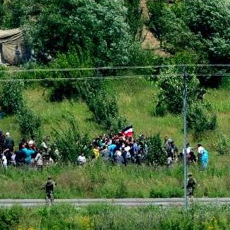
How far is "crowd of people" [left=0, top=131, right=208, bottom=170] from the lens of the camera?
4256cm

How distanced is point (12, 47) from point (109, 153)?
2091cm

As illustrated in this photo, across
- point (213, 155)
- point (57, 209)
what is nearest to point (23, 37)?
point (213, 155)

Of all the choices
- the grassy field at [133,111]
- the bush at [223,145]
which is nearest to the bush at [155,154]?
the bush at [223,145]

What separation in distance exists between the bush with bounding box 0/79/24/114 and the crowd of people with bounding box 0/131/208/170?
29.1 ft

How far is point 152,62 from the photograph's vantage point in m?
58.6

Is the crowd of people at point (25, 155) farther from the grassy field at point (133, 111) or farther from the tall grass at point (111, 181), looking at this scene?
the grassy field at point (133, 111)

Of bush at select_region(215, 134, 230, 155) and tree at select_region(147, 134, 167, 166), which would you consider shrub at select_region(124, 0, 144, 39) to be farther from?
tree at select_region(147, 134, 167, 166)

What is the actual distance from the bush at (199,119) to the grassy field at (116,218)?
13963mm

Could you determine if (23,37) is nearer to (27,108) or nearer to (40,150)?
(27,108)

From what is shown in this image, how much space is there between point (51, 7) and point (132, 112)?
8313 mm

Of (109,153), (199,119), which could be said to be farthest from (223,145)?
(109,153)

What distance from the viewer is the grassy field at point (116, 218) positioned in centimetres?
3456

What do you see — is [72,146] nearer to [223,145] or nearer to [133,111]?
[223,145]

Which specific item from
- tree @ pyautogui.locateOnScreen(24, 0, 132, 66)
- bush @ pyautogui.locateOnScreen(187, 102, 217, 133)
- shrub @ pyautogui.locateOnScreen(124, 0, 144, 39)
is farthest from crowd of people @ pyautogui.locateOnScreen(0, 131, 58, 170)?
shrub @ pyautogui.locateOnScreen(124, 0, 144, 39)
